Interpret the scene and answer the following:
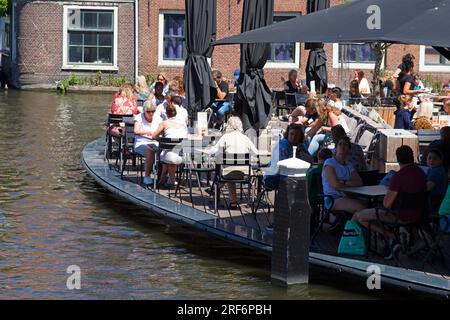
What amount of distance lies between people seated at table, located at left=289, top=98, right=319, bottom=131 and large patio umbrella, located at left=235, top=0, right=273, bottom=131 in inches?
25.5

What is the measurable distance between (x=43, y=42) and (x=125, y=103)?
18974mm

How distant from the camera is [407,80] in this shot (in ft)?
64.8

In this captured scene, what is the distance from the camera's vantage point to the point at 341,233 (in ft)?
37.9

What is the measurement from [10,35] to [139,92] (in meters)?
18.7

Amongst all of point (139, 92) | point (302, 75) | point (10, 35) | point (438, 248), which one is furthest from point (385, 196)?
point (10, 35)

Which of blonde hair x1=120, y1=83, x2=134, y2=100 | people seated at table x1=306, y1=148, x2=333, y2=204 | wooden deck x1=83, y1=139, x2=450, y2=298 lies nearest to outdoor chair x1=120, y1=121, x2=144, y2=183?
wooden deck x1=83, y1=139, x2=450, y2=298

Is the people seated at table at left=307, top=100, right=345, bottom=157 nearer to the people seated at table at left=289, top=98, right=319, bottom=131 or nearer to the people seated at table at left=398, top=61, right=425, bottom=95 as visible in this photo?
the people seated at table at left=289, top=98, right=319, bottom=131

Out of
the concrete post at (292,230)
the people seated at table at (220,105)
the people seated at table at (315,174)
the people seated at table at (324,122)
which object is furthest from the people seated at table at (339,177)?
the people seated at table at (220,105)

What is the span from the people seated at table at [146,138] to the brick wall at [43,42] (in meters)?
21.0

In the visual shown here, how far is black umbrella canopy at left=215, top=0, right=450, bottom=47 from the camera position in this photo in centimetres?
974

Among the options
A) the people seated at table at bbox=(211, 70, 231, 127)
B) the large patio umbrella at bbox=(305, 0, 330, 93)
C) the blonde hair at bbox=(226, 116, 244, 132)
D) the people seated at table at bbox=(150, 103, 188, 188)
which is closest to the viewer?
the blonde hair at bbox=(226, 116, 244, 132)

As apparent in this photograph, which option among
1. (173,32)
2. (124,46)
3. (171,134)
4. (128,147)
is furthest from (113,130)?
(173,32)

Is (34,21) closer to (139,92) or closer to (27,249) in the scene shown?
(139,92)
